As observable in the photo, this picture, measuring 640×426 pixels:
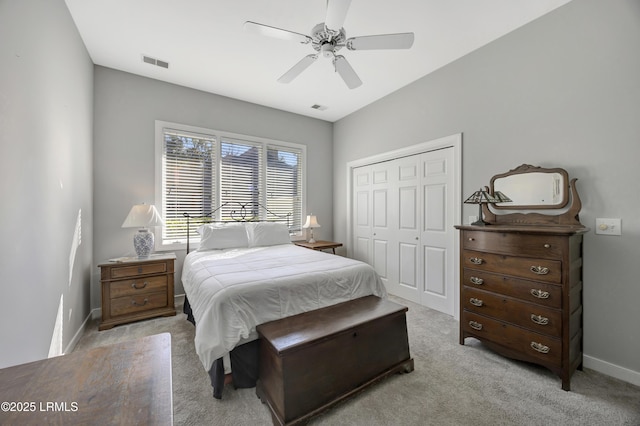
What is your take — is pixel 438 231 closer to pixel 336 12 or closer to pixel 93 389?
pixel 336 12

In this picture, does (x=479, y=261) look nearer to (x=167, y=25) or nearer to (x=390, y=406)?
(x=390, y=406)

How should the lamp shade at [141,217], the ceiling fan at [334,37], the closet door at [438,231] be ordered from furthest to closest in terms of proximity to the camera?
1. the closet door at [438,231]
2. the lamp shade at [141,217]
3. the ceiling fan at [334,37]

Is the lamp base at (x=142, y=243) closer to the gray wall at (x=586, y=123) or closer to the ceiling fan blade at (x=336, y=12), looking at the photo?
the ceiling fan blade at (x=336, y=12)

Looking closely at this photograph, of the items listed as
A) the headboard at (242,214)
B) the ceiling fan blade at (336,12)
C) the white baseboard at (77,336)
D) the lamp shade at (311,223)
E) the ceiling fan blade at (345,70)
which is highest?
the ceiling fan blade at (336,12)

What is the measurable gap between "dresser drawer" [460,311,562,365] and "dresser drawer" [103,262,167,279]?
3.24 metres

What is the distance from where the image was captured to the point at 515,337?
6.80ft

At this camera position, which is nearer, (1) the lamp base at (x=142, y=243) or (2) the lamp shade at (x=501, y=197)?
(2) the lamp shade at (x=501, y=197)

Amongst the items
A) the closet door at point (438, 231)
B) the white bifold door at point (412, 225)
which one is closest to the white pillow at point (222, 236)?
the white bifold door at point (412, 225)

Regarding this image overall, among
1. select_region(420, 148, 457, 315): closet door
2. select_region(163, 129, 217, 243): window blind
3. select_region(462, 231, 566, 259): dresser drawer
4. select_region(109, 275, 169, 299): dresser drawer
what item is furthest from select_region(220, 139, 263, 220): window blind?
select_region(462, 231, 566, 259): dresser drawer

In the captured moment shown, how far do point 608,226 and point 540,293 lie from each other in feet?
2.46

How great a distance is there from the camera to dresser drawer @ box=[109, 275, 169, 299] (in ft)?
9.18

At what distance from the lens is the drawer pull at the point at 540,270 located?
1922 mm

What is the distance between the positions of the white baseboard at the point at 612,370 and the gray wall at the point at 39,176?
12.3 ft

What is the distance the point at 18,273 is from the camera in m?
1.42
